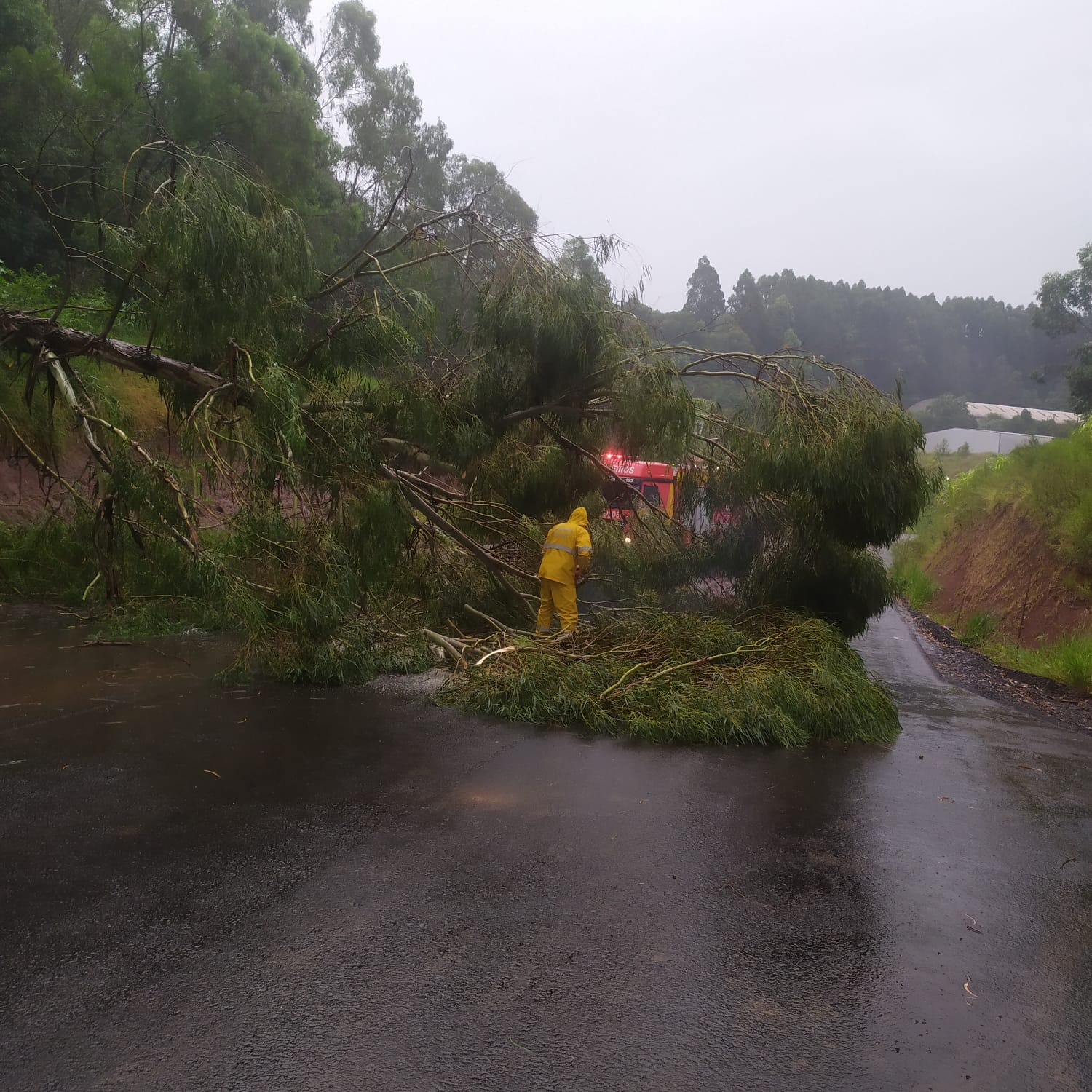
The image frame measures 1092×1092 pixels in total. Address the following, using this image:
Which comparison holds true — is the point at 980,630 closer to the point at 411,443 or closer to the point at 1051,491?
the point at 1051,491

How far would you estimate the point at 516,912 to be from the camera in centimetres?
396

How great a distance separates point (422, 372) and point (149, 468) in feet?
9.31

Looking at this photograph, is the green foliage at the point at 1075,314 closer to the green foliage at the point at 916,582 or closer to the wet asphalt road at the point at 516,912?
the green foliage at the point at 916,582

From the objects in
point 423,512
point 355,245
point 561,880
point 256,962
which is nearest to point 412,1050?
point 256,962

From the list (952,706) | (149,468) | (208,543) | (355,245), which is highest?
Answer: (355,245)

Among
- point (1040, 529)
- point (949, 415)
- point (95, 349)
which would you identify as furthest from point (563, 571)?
point (949, 415)

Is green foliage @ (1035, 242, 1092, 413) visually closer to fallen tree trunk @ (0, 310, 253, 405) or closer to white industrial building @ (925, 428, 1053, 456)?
white industrial building @ (925, 428, 1053, 456)

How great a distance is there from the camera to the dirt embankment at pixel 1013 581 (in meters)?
12.4

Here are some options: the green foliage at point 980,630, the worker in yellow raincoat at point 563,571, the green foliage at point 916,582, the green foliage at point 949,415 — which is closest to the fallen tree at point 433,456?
the worker in yellow raincoat at point 563,571

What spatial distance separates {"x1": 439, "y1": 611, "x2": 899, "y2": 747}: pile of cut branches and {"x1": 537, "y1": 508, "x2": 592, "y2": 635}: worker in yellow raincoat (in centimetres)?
83

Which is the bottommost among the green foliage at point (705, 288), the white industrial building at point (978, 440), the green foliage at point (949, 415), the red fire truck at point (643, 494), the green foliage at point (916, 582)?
the green foliage at point (916, 582)

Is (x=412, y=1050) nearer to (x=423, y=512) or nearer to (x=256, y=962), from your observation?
(x=256, y=962)

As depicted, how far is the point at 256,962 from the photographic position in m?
3.42

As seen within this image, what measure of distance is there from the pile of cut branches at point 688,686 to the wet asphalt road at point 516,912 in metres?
0.34
